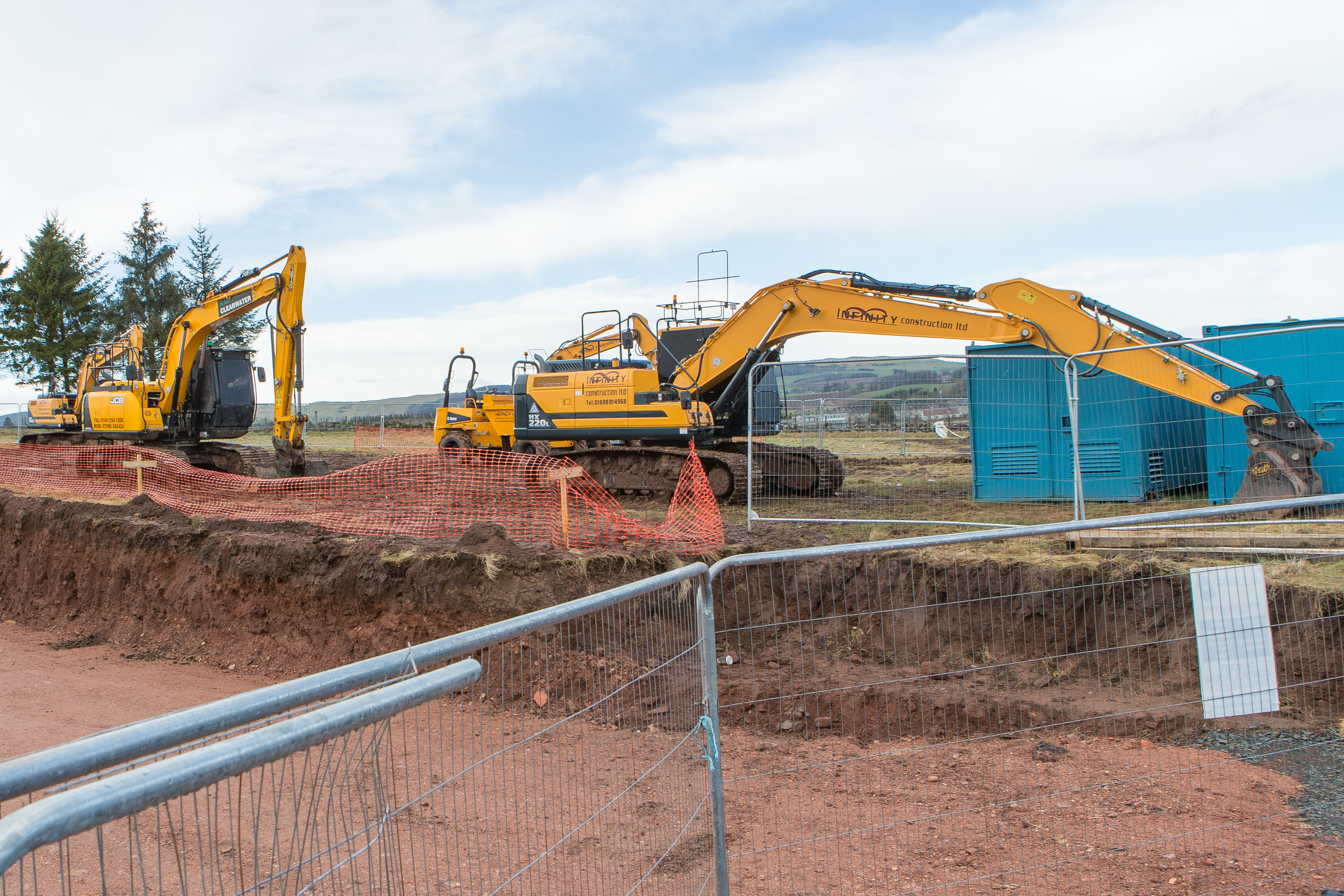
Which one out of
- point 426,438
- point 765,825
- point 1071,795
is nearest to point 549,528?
point 765,825

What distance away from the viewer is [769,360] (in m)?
13.9

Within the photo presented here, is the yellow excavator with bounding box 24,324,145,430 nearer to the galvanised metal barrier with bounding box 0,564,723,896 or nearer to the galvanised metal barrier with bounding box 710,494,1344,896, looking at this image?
the galvanised metal barrier with bounding box 0,564,723,896

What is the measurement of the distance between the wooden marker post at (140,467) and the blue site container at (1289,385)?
14019mm

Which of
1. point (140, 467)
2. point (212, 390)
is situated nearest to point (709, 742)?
point (140, 467)

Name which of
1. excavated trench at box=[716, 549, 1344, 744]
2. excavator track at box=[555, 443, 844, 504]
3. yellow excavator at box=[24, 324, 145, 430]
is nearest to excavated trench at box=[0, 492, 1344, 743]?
excavated trench at box=[716, 549, 1344, 744]

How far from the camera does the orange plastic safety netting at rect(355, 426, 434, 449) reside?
3459 centimetres

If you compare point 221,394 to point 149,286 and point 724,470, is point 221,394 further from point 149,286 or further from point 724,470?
point 149,286

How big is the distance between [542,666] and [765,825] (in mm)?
2806

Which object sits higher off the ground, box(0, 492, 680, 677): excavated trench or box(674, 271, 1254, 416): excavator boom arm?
box(674, 271, 1254, 416): excavator boom arm

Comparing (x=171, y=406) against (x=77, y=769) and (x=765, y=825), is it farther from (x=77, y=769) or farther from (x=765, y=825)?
(x=77, y=769)

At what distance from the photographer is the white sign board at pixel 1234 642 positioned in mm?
3982

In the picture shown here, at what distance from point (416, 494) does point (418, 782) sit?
11917 mm

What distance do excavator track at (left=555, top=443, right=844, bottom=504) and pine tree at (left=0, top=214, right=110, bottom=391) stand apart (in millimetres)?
35921

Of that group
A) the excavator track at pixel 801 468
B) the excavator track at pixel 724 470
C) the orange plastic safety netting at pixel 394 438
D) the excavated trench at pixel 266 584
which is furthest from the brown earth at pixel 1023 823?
the orange plastic safety netting at pixel 394 438
